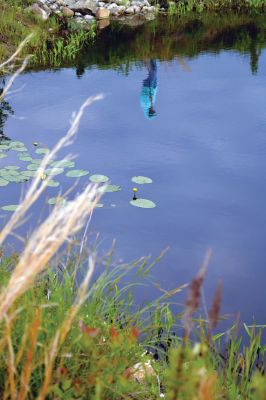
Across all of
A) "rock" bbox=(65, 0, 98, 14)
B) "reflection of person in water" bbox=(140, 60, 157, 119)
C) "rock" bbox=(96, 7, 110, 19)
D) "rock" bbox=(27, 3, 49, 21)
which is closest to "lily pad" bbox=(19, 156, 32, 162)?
"reflection of person in water" bbox=(140, 60, 157, 119)

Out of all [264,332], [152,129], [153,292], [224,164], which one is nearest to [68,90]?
[152,129]

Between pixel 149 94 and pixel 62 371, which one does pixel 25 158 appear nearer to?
pixel 149 94

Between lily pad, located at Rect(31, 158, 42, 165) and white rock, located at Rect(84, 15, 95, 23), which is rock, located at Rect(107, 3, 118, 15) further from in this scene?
lily pad, located at Rect(31, 158, 42, 165)

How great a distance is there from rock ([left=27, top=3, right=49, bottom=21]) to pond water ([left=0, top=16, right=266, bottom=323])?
985 millimetres

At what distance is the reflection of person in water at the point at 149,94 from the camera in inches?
285

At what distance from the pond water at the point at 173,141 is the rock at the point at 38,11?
0.99 metres

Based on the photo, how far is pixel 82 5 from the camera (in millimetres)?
11570

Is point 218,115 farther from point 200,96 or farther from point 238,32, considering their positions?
point 238,32

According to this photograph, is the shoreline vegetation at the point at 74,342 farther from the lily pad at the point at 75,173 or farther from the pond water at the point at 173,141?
the lily pad at the point at 75,173

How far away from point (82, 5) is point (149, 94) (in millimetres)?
4697

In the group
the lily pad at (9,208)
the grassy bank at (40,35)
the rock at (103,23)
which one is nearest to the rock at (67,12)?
the grassy bank at (40,35)

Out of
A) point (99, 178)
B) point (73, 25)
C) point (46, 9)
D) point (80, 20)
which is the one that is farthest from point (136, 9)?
point (99, 178)

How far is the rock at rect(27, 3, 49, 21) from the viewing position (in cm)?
1050

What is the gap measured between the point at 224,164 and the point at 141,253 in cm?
180
